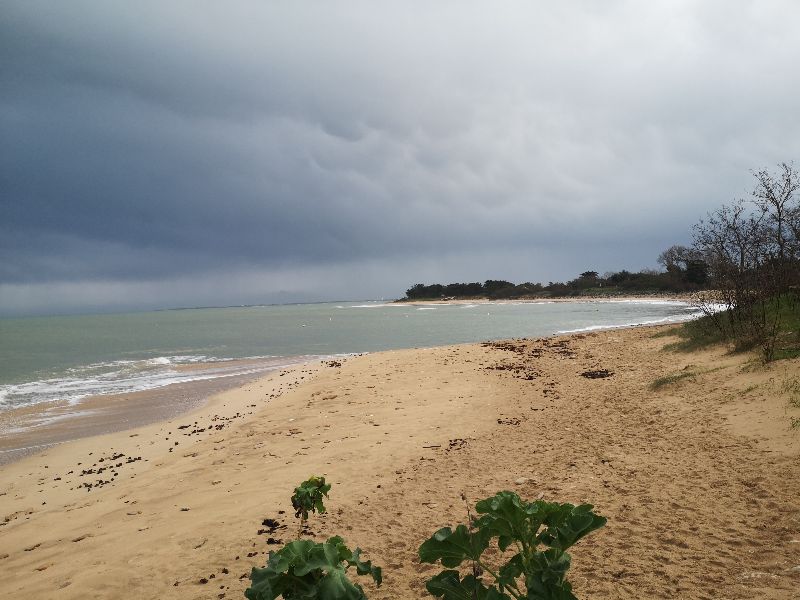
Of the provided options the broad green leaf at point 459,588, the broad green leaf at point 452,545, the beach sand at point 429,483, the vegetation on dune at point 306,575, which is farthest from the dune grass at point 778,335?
the vegetation on dune at point 306,575

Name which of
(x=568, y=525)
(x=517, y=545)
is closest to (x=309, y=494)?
(x=517, y=545)

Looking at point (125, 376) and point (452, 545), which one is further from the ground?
point (452, 545)

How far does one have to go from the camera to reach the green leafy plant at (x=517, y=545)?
204 centimetres

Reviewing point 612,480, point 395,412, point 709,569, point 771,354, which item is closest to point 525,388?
point 395,412

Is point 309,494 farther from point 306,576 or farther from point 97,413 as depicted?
point 97,413

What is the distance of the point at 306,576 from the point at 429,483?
425 centimetres

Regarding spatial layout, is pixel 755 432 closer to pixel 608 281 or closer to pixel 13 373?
pixel 13 373

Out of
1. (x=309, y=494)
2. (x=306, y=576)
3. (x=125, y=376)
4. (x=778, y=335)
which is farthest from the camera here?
(x=125, y=376)

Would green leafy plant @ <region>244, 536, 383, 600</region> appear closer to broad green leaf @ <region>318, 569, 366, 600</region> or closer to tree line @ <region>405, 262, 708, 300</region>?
broad green leaf @ <region>318, 569, 366, 600</region>

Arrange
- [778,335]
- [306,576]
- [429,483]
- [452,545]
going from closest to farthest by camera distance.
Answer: [306,576]
[452,545]
[429,483]
[778,335]

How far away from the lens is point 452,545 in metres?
2.37

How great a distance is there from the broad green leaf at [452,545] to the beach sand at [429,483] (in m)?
1.68

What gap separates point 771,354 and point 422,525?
943 cm

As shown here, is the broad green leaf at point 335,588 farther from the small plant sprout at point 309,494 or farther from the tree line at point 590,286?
the tree line at point 590,286
